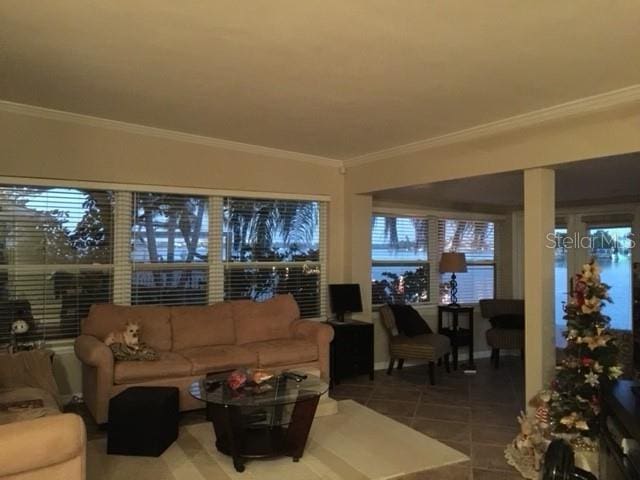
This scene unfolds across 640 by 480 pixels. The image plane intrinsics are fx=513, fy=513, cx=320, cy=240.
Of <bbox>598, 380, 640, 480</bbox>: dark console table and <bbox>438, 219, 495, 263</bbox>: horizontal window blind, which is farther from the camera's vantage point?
→ <bbox>438, 219, 495, 263</bbox>: horizontal window blind

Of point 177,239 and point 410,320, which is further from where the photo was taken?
point 410,320

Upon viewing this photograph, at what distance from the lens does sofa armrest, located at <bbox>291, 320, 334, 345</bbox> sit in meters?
4.98

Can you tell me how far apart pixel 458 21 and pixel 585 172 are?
286 cm

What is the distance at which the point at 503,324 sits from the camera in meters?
6.75

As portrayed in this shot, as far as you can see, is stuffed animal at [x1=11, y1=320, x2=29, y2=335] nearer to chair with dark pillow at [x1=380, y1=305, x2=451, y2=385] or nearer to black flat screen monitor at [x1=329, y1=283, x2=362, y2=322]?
black flat screen monitor at [x1=329, y1=283, x2=362, y2=322]

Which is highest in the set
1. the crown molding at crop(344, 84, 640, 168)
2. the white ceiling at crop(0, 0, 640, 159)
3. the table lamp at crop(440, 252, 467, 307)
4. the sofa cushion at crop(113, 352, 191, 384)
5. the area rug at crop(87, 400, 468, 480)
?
the white ceiling at crop(0, 0, 640, 159)

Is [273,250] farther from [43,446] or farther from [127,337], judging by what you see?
[43,446]

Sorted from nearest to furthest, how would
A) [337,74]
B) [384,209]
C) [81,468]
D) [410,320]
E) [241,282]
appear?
[81,468], [337,74], [241,282], [410,320], [384,209]

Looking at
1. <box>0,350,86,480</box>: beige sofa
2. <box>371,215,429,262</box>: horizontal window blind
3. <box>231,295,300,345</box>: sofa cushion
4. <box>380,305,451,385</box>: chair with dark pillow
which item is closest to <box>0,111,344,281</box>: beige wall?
<box>371,215,429,262</box>: horizontal window blind

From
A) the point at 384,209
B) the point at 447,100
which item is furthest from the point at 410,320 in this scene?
the point at 447,100

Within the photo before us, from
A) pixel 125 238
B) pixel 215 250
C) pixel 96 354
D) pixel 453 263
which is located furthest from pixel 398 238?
pixel 96 354

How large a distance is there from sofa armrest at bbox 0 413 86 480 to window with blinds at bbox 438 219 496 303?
559cm

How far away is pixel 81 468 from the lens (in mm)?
2342

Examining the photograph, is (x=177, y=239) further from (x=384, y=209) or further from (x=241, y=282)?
(x=384, y=209)
